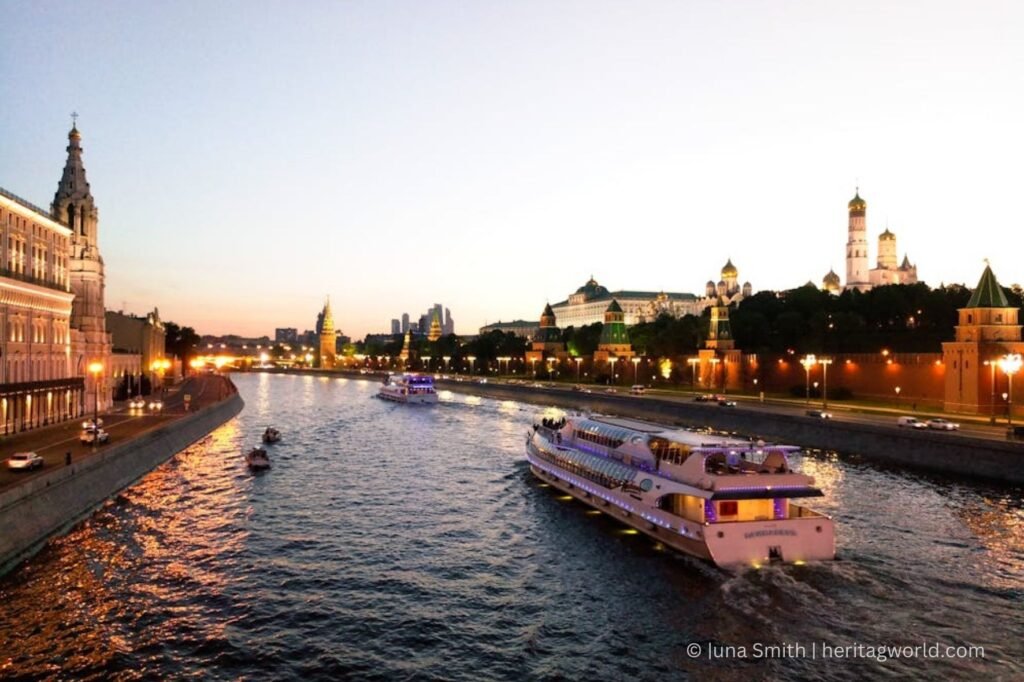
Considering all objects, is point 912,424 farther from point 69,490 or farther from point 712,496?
point 69,490

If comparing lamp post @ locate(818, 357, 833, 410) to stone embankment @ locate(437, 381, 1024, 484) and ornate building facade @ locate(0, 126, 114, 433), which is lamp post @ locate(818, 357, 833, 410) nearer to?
stone embankment @ locate(437, 381, 1024, 484)

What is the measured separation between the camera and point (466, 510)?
161ft

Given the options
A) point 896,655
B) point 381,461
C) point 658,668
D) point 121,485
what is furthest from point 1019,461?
point 121,485

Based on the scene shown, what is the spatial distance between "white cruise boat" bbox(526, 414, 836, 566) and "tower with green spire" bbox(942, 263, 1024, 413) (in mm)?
50128

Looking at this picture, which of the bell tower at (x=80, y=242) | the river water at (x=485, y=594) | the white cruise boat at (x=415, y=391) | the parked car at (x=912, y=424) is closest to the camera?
the river water at (x=485, y=594)

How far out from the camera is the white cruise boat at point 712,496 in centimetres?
3444

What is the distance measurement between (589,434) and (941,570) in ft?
76.4

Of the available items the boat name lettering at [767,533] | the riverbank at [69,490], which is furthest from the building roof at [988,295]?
the riverbank at [69,490]

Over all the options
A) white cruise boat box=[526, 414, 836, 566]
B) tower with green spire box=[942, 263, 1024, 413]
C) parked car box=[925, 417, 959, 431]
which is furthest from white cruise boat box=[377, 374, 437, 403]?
white cruise boat box=[526, 414, 836, 566]

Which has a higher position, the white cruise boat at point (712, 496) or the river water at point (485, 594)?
the white cruise boat at point (712, 496)

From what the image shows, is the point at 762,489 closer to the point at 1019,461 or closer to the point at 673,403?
the point at 1019,461

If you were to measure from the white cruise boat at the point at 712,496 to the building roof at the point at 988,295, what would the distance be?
5400 cm

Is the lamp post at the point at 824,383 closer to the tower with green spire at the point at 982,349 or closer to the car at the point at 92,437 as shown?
the tower with green spire at the point at 982,349

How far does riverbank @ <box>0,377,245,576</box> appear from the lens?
3447 centimetres
